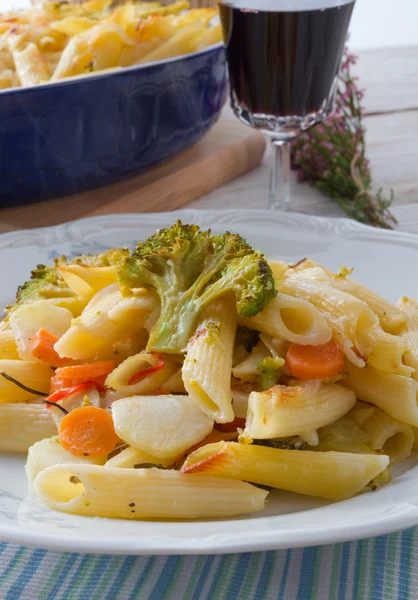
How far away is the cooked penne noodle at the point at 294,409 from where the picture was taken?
1.58 metres

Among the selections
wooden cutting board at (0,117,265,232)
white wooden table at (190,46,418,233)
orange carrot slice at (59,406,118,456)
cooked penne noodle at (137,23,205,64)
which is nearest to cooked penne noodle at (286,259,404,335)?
orange carrot slice at (59,406,118,456)

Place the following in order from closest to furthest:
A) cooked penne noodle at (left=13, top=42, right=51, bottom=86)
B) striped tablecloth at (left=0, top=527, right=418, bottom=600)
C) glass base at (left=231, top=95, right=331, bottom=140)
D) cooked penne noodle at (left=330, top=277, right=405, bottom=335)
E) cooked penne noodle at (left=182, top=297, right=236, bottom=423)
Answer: striped tablecloth at (left=0, top=527, right=418, bottom=600) < cooked penne noodle at (left=182, top=297, right=236, bottom=423) < cooked penne noodle at (left=330, top=277, right=405, bottom=335) < glass base at (left=231, top=95, right=331, bottom=140) < cooked penne noodle at (left=13, top=42, right=51, bottom=86)

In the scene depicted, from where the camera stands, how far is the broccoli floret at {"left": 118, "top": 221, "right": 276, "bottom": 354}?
1.74 metres

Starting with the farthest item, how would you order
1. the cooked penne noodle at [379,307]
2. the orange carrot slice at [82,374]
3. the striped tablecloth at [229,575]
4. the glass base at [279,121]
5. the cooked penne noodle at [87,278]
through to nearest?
1. the glass base at [279,121]
2. the cooked penne noodle at [87,278]
3. the cooked penne noodle at [379,307]
4. the orange carrot slice at [82,374]
5. the striped tablecloth at [229,575]

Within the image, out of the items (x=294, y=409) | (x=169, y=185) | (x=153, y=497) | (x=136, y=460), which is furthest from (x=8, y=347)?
(x=169, y=185)

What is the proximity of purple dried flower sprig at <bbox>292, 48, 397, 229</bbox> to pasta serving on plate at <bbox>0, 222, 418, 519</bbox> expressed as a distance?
1.32 meters

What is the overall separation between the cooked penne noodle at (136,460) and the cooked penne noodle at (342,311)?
1.56ft

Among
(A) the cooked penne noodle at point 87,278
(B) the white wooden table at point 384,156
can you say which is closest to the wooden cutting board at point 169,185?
(B) the white wooden table at point 384,156

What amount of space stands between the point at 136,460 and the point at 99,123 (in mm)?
1787

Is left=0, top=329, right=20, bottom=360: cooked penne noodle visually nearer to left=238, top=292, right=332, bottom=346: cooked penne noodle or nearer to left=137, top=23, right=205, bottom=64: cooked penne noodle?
left=238, top=292, right=332, bottom=346: cooked penne noodle

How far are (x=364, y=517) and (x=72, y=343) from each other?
80 centimetres

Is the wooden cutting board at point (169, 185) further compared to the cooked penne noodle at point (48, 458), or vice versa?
the wooden cutting board at point (169, 185)

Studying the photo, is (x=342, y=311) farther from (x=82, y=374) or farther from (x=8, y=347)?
(x=8, y=347)

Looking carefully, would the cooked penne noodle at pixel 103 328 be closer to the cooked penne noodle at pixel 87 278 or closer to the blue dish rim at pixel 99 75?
the cooked penne noodle at pixel 87 278
